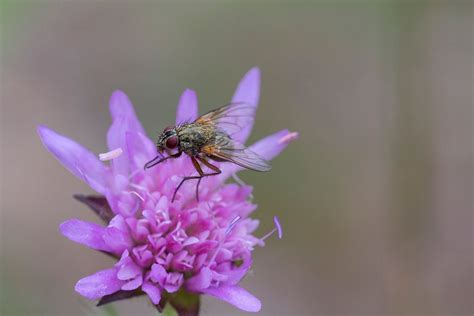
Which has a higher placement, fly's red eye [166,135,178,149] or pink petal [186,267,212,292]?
fly's red eye [166,135,178,149]

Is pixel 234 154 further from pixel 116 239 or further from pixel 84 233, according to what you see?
pixel 84 233

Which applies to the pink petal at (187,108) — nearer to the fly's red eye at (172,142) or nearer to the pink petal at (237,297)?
the fly's red eye at (172,142)

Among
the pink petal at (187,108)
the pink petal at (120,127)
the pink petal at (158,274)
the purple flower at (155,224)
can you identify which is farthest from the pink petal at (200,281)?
the pink petal at (187,108)

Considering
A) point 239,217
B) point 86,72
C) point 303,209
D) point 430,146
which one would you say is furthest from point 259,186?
point 239,217

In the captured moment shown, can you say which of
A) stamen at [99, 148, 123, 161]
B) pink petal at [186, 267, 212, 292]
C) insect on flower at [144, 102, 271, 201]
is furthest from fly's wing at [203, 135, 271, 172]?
pink petal at [186, 267, 212, 292]

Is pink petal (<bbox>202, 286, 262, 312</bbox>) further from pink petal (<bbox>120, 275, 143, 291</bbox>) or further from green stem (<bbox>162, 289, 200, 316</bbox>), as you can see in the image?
pink petal (<bbox>120, 275, 143, 291</bbox>)

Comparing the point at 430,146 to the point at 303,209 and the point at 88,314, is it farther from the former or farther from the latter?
the point at 88,314
